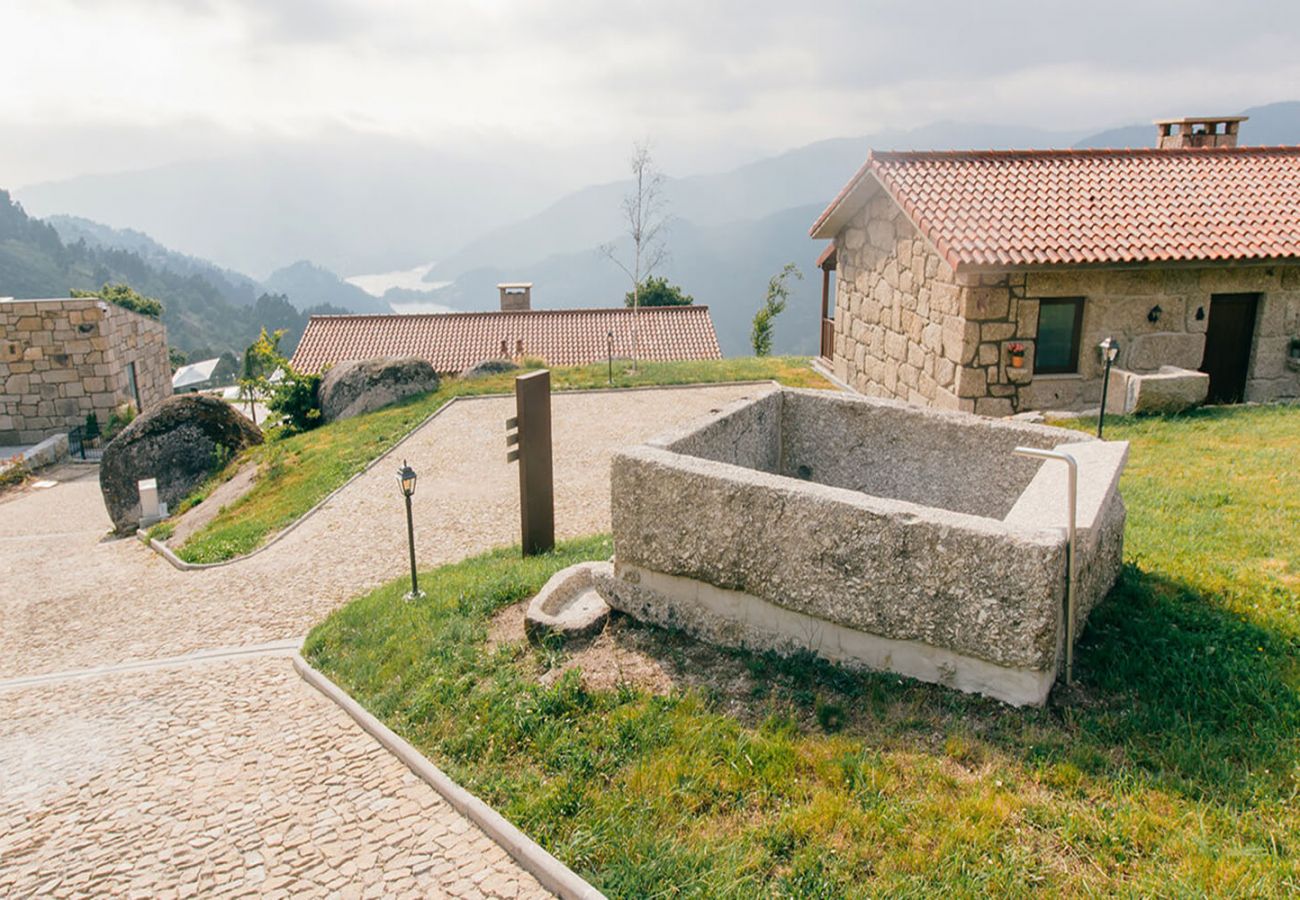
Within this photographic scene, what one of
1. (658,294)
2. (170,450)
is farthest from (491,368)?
(658,294)

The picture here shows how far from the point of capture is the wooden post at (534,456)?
8383mm

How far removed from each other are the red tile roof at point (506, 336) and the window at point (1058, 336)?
17.3 meters

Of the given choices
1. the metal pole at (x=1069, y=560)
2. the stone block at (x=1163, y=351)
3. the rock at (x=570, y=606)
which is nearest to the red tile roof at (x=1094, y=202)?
the stone block at (x=1163, y=351)

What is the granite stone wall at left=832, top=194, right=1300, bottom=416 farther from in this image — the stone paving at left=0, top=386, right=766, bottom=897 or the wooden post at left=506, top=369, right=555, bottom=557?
the wooden post at left=506, top=369, right=555, bottom=557

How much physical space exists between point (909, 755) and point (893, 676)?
22.2 inches

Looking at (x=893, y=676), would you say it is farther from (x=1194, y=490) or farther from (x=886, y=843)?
(x=1194, y=490)

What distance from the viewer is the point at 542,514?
339 inches

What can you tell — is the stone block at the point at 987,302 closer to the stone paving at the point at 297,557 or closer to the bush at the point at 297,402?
the stone paving at the point at 297,557

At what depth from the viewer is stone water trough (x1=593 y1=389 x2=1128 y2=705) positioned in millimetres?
4129

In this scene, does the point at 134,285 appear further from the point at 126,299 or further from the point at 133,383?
the point at 133,383

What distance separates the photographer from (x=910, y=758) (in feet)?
13.3

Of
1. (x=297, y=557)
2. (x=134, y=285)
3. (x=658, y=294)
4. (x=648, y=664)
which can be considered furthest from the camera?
(x=134, y=285)

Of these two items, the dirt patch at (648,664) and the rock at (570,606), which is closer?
the dirt patch at (648,664)

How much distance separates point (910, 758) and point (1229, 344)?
12.6 m
